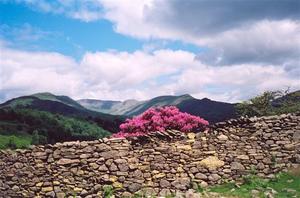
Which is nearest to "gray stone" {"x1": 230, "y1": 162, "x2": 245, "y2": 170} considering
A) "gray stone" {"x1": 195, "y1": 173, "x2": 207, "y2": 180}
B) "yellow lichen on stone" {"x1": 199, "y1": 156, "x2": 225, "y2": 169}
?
"yellow lichen on stone" {"x1": 199, "y1": 156, "x2": 225, "y2": 169}

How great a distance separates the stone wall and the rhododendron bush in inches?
202

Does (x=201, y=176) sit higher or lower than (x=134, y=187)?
higher

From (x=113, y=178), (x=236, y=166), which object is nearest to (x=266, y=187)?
(x=236, y=166)

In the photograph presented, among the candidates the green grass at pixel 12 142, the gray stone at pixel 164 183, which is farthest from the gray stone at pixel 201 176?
the green grass at pixel 12 142

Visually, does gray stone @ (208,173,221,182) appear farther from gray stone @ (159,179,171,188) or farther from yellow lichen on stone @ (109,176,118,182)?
yellow lichen on stone @ (109,176,118,182)

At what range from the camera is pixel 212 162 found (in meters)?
22.2

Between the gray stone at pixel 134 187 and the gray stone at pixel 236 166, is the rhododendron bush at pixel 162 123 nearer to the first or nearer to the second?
the gray stone at pixel 236 166

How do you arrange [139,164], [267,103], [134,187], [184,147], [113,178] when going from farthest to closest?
[267,103], [184,147], [139,164], [113,178], [134,187]

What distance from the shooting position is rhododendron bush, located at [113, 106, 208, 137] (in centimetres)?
2809

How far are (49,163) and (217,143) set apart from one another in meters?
7.63

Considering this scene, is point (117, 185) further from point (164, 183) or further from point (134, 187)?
point (164, 183)

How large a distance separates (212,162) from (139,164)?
3.26 meters

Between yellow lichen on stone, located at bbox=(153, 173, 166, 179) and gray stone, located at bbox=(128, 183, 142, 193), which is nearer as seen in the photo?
gray stone, located at bbox=(128, 183, 142, 193)

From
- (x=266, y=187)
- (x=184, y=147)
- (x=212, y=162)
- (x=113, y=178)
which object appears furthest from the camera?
(x=184, y=147)
